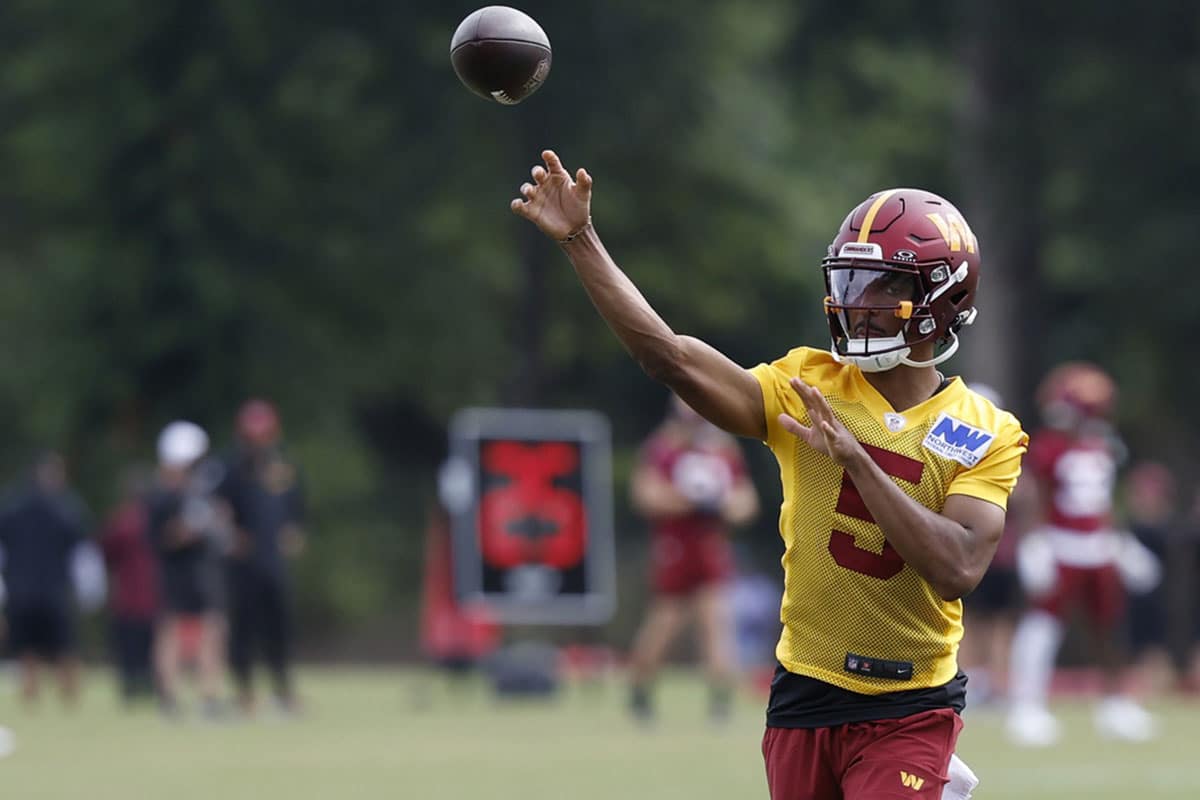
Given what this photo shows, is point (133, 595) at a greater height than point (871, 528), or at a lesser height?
greater

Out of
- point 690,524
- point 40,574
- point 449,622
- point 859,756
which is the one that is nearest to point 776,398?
point 859,756

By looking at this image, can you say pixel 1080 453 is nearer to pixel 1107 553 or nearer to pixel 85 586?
pixel 1107 553

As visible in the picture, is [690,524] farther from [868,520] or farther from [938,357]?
[868,520]

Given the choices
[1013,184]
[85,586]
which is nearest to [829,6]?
[1013,184]

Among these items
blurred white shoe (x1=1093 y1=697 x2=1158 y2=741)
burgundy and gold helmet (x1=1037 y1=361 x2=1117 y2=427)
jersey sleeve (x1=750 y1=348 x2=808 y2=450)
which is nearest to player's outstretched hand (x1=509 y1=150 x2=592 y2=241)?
jersey sleeve (x1=750 y1=348 x2=808 y2=450)

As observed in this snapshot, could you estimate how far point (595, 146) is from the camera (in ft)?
101

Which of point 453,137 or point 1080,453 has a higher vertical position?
point 453,137

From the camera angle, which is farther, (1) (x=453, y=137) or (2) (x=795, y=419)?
(1) (x=453, y=137)

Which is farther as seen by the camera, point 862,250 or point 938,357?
point 938,357

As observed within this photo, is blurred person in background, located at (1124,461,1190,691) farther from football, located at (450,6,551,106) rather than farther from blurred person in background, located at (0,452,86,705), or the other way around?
football, located at (450,6,551,106)

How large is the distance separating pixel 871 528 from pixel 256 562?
11455 mm

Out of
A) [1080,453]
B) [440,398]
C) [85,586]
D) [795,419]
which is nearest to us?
[795,419]

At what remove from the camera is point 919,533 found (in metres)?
5.69

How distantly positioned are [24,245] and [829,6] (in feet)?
45.5
